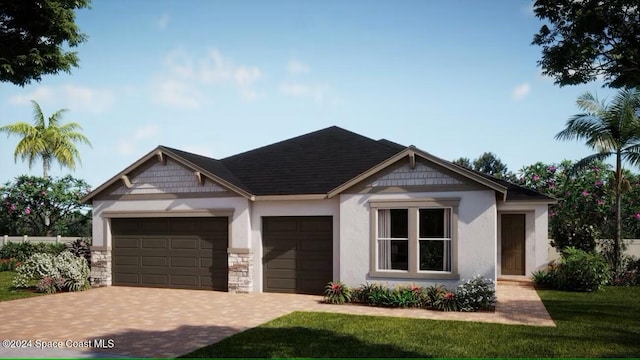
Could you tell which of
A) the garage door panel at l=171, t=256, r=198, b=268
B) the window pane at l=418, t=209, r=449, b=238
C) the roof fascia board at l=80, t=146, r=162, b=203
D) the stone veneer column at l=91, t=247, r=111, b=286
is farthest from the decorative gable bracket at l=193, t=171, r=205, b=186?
the window pane at l=418, t=209, r=449, b=238

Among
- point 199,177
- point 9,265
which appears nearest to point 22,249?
point 9,265

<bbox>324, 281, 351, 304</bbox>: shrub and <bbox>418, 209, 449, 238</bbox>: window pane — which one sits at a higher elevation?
<bbox>418, 209, 449, 238</bbox>: window pane

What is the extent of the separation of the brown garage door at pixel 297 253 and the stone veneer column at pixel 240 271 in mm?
508

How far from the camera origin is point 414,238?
1398 centimetres

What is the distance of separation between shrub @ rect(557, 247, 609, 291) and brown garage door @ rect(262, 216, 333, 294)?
7980 millimetres

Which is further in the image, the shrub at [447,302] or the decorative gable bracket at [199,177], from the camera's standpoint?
the decorative gable bracket at [199,177]

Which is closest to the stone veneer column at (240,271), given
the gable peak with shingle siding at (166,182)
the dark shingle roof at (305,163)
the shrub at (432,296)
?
the dark shingle roof at (305,163)

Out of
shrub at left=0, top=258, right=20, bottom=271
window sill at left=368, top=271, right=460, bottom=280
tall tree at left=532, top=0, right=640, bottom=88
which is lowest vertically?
shrub at left=0, top=258, right=20, bottom=271

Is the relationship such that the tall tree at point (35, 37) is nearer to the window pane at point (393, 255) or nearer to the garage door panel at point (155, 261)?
the garage door panel at point (155, 261)

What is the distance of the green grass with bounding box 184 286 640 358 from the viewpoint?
8688 millimetres

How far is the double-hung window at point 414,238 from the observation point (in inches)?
545

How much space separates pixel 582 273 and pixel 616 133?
5.66 metres

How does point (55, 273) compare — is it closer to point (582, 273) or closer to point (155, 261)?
point (155, 261)

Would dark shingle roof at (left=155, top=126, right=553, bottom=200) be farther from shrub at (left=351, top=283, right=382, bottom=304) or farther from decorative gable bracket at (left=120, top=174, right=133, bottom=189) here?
shrub at (left=351, top=283, right=382, bottom=304)
